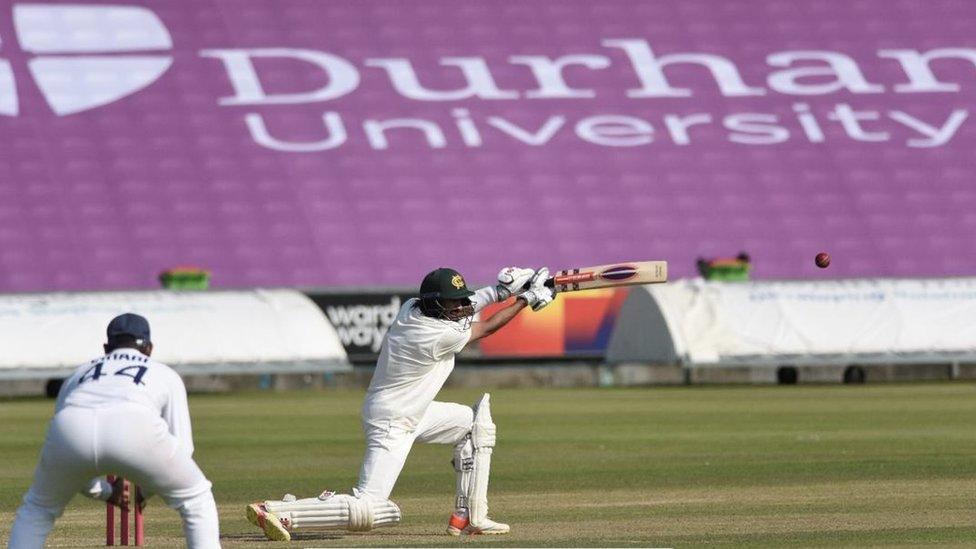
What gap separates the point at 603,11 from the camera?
139 feet

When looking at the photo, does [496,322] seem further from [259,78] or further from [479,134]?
[259,78]

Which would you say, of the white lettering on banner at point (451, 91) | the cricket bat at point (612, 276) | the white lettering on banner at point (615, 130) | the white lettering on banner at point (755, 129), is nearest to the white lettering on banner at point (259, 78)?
the white lettering on banner at point (451, 91)

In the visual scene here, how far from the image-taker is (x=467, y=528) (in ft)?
39.3

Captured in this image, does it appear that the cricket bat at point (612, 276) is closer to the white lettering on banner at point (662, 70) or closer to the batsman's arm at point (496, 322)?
the batsman's arm at point (496, 322)

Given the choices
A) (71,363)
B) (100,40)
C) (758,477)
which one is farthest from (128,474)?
(100,40)

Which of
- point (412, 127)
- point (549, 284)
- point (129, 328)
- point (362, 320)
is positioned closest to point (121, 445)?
point (129, 328)

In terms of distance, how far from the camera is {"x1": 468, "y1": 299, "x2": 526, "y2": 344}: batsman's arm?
11898 mm

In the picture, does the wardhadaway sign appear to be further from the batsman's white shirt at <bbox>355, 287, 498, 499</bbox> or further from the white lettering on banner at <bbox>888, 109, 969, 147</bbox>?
the batsman's white shirt at <bbox>355, 287, 498, 499</bbox>

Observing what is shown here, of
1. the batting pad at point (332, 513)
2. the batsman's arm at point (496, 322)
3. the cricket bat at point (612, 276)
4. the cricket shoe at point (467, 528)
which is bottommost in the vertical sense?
the cricket shoe at point (467, 528)

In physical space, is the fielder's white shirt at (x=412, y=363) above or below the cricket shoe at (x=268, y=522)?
above

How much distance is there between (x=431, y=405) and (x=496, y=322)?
725 millimetres

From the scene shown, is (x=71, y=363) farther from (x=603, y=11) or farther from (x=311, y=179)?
(x=603, y=11)

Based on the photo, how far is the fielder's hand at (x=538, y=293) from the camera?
1212 cm

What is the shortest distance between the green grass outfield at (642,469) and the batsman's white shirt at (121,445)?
260cm
